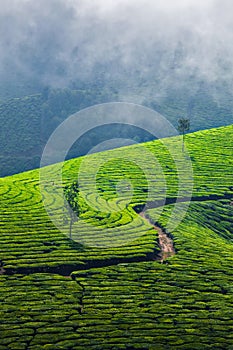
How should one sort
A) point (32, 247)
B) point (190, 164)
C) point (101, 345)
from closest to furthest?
1. point (101, 345)
2. point (32, 247)
3. point (190, 164)

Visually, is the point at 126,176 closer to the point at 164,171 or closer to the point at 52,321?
the point at 164,171

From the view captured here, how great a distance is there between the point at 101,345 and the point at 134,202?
32239 millimetres

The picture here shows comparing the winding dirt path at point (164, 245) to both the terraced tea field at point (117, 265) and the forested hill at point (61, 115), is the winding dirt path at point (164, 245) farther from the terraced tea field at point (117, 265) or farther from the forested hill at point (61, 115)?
the forested hill at point (61, 115)

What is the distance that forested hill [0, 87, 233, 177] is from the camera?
140 metres

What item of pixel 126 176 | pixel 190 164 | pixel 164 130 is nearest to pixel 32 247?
pixel 126 176

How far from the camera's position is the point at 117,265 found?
4922 centimetres

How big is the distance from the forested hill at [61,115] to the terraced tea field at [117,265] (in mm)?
60494

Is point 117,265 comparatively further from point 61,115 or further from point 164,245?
point 61,115

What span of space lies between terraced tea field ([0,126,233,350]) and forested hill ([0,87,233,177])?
60.5m

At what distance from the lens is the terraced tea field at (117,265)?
1515 inches

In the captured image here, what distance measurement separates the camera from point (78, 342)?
36906 millimetres

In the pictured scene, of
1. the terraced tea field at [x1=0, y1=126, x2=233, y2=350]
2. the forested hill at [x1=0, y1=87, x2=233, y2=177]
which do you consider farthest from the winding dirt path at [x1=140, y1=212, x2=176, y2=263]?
the forested hill at [x1=0, y1=87, x2=233, y2=177]

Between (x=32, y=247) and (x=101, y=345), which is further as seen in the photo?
(x=32, y=247)

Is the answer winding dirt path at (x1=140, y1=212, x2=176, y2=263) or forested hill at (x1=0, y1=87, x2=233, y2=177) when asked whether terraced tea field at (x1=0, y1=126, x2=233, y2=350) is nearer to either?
winding dirt path at (x1=140, y1=212, x2=176, y2=263)
